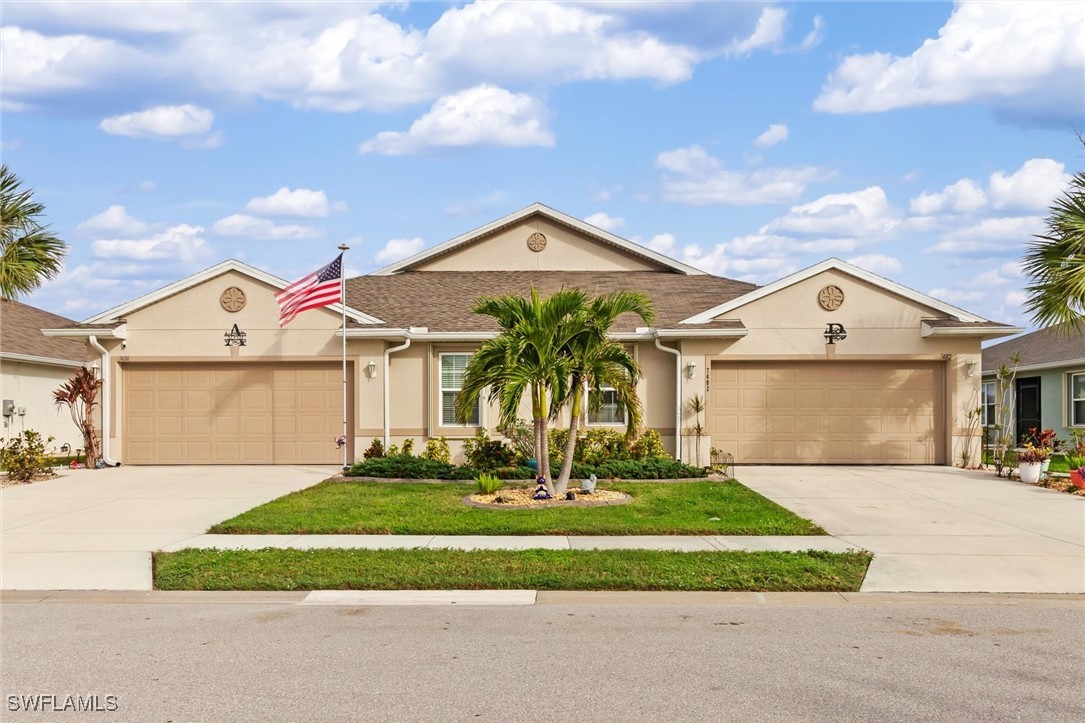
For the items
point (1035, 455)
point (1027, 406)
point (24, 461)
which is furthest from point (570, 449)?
point (1027, 406)

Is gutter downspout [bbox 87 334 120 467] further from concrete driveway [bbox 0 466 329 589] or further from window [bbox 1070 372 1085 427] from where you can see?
window [bbox 1070 372 1085 427]

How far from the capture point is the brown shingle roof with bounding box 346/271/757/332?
19.5 metres

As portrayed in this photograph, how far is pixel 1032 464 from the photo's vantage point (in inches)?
643

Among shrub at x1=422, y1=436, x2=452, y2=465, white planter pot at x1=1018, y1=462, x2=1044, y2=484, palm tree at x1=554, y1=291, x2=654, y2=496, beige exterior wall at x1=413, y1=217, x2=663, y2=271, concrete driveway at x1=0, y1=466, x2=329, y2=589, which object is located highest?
beige exterior wall at x1=413, y1=217, x2=663, y2=271

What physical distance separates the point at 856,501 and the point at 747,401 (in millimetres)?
5377

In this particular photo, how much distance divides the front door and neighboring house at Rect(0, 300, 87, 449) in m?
27.4

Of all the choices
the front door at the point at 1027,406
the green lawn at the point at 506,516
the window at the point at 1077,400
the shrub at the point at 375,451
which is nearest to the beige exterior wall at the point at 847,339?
the green lawn at the point at 506,516

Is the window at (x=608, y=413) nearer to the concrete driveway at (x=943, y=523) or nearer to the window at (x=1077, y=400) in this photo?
the concrete driveway at (x=943, y=523)

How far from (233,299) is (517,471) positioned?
25.1 feet

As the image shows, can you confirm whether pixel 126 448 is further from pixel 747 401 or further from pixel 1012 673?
pixel 1012 673

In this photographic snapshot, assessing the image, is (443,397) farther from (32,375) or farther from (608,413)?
(32,375)

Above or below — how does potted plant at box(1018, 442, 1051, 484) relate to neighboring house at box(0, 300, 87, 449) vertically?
below

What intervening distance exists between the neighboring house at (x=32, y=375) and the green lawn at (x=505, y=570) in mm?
15403

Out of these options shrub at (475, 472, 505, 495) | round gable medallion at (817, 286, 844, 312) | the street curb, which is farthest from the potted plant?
shrub at (475, 472, 505, 495)
